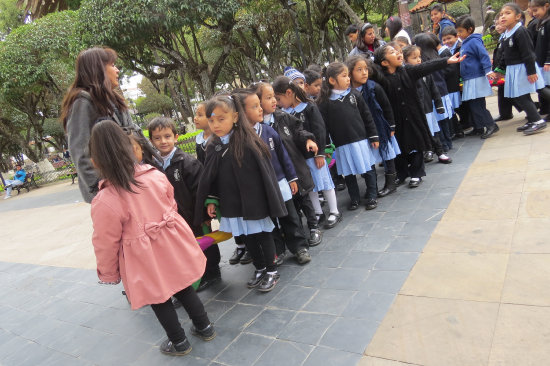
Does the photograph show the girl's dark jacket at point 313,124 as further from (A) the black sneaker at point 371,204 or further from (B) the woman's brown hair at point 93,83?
(B) the woman's brown hair at point 93,83

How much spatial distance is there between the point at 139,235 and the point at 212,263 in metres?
1.26

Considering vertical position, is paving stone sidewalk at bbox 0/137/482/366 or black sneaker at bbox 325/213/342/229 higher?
black sneaker at bbox 325/213/342/229

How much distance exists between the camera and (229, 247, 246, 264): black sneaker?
3.85m

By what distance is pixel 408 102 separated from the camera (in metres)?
4.34

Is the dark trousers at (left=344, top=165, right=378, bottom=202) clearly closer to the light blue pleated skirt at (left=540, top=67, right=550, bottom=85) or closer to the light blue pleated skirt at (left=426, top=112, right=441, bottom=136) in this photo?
the light blue pleated skirt at (left=426, top=112, right=441, bottom=136)

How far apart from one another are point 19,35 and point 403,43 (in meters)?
14.4

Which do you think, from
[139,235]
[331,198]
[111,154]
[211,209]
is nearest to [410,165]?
[331,198]

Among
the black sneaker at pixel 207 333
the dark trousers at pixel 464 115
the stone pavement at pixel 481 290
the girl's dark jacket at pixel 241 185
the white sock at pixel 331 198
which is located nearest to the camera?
the stone pavement at pixel 481 290

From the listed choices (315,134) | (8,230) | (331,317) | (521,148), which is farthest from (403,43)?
(8,230)

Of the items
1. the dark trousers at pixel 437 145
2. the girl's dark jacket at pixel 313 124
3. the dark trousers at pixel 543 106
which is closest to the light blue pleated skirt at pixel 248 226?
the girl's dark jacket at pixel 313 124

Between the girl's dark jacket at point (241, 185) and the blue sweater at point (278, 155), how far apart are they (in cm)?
24

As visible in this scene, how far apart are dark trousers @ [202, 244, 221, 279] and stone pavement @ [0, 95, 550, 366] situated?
0.55ft

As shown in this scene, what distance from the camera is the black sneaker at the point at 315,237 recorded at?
361 cm

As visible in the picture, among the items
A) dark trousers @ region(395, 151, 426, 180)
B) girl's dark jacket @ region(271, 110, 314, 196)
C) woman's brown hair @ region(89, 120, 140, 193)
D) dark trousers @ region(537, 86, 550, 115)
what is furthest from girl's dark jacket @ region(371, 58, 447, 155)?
woman's brown hair @ region(89, 120, 140, 193)
